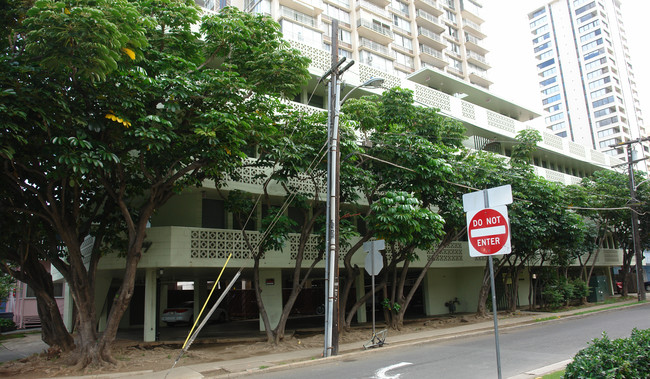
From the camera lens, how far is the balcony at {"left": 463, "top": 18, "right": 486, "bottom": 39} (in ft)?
183

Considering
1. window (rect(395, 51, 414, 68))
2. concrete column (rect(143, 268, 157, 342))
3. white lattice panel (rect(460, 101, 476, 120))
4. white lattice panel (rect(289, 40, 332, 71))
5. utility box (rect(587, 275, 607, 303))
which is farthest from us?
window (rect(395, 51, 414, 68))

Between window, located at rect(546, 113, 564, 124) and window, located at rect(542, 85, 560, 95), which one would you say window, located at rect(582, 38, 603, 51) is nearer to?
window, located at rect(542, 85, 560, 95)

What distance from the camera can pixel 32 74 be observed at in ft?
30.9

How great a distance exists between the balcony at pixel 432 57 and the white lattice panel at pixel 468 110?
22.7 m

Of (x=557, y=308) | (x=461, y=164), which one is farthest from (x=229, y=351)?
(x=557, y=308)

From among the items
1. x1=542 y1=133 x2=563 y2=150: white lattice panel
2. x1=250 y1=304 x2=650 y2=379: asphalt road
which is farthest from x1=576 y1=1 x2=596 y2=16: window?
x1=250 y1=304 x2=650 y2=379: asphalt road

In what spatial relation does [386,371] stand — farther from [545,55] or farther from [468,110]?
[545,55]

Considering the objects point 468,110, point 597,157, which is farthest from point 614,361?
point 597,157

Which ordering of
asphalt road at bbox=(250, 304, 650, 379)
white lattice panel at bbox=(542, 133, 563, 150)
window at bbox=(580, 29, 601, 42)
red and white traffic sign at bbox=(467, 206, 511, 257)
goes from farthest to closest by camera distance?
window at bbox=(580, 29, 601, 42) → white lattice panel at bbox=(542, 133, 563, 150) → asphalt road at bbox=(250, 304, 650, 379) → red and white traffic sign at bbox=(467, 206, 511, 257)

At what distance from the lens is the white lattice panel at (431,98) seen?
24.1 metres

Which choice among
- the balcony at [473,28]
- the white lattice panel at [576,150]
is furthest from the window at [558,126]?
the white lattice panel at [576,150]

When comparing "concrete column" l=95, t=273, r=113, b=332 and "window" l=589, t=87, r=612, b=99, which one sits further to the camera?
"window" l=589, t=87, r=612, b=99

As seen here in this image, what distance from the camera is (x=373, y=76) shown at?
76.0ft

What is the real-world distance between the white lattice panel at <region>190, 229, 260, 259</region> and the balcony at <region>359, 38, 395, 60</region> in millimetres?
30337
